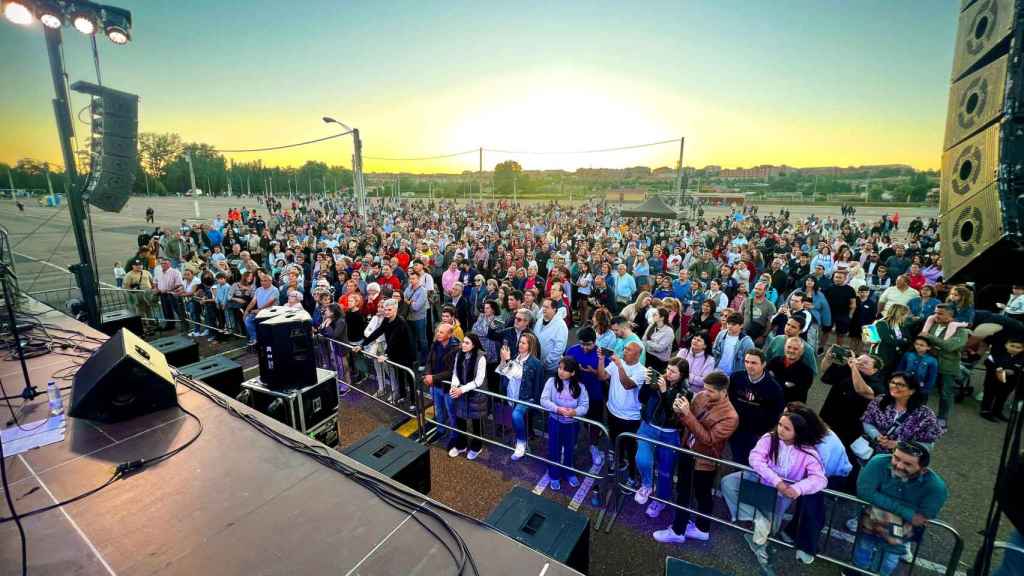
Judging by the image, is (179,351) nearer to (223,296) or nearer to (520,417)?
(223,296)

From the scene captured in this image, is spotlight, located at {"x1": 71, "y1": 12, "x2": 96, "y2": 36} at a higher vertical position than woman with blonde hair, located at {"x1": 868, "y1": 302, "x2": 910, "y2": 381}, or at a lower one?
higher

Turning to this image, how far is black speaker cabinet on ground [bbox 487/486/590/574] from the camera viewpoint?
2826mm

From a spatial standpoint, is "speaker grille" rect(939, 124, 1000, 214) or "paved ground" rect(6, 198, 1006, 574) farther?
"paved ground" rect(6, 198, 1006, 574)

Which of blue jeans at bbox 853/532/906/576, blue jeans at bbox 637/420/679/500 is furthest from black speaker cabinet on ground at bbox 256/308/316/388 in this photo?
blue jeans at bbox 853/532/906/576

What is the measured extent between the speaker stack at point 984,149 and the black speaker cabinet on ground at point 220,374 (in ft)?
23.2

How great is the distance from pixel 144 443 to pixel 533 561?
3.27 meters

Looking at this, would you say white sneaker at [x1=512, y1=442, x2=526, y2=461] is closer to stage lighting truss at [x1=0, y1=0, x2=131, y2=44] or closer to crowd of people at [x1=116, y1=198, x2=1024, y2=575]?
crowd of people at [x1=116, y1=198, x2=1024, y2=575]

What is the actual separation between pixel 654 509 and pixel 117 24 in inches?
401

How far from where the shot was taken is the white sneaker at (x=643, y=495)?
438cm

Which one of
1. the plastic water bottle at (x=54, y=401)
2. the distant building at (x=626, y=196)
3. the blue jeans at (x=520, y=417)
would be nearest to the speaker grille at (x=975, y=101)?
the blue jeans at (x=520, y=417)

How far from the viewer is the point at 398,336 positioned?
639cm

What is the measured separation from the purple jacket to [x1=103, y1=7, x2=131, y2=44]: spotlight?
10.3 metres

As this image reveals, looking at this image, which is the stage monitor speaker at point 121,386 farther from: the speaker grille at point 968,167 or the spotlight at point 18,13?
the speaker grille at point 968,167

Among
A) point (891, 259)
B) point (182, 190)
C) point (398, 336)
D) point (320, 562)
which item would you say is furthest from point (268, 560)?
point (182, 190)
